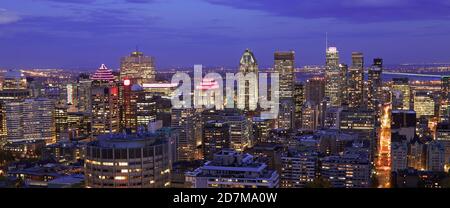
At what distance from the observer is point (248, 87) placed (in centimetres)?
1494

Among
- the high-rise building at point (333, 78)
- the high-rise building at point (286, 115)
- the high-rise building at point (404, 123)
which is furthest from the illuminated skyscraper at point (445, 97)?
the high-rise building at point (286, 115)

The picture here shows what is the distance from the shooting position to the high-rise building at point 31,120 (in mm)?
13430

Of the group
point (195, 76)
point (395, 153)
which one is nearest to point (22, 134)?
point (195, 76)

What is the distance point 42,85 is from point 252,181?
1113 cm

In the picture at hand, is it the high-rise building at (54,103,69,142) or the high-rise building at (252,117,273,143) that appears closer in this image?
the high-rise building at (252,117,273,143)

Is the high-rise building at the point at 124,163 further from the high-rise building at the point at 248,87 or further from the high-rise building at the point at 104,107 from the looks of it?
the high-rise building at the point at 248,87

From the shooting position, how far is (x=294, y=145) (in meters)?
10.4

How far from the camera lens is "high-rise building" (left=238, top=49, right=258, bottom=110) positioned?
14.5m

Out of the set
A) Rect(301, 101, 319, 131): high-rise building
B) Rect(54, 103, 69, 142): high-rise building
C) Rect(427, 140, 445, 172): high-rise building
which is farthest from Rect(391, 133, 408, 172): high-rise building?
Rect(54, 103, 69, 142): high-rise building

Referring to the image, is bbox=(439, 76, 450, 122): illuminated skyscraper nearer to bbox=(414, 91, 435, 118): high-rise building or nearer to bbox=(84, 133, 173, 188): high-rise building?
bbox=(414, 91, 435, 118): high-rise building

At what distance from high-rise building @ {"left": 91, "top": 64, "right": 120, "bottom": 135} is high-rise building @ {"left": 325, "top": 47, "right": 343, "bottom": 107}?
22.9 feet
